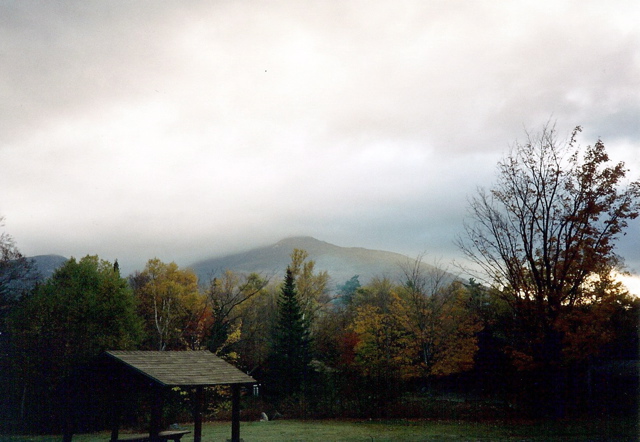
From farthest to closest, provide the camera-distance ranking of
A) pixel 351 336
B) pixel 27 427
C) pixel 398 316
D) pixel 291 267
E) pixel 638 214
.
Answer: pixel 291 267 → pixel 351 336 → pixel 398 316 → pixel 27 427 → pixel 638 214

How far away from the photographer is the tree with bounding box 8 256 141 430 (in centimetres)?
2617

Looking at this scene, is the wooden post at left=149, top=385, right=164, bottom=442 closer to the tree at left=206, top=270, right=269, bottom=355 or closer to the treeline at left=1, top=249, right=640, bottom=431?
the treeline at left=1, top=249, right=640, bottom=431

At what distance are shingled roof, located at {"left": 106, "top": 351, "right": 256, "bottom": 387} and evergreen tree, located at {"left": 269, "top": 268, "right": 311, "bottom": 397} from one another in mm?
23207

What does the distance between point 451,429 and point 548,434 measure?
171 inches

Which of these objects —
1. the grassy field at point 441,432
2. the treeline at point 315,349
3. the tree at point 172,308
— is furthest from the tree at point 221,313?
the grassy field at point 441,432

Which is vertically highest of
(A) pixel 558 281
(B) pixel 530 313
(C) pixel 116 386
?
(A) pixel 558 281

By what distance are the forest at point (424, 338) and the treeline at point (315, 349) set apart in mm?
99

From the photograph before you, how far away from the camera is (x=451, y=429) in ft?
70.2

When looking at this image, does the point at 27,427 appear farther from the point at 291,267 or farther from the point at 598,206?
the point at 598,206

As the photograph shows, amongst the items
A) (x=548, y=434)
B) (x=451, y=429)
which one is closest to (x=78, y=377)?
(x=451, y=429)

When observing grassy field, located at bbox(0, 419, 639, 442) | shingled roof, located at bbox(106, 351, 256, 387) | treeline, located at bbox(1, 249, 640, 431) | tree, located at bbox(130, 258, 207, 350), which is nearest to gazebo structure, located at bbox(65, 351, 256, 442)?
shingled roof, located at bbox(106, 351, 256, 387)

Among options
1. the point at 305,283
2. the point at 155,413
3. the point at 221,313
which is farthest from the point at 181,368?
the point at 305,283

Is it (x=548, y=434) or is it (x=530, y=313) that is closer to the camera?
(x=548, y=434)

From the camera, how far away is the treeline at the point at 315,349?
26.4 m
